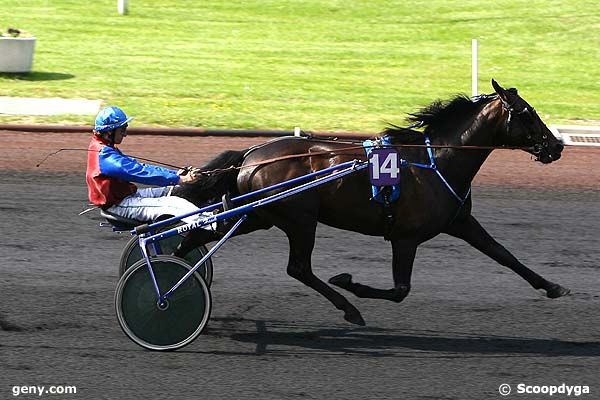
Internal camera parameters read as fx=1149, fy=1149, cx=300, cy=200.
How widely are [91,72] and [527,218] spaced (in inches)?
361

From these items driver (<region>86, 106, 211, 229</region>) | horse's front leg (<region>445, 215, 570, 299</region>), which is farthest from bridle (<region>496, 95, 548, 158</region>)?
driver (<region>86, 106, 211, 229</region>)

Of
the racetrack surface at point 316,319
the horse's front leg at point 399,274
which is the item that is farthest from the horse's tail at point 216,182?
the horse's front leg at point 399,274

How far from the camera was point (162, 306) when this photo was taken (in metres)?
6.85

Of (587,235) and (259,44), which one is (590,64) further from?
(587,235)

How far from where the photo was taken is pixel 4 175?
38.5ft

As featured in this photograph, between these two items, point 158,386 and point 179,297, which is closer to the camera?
point 158,386

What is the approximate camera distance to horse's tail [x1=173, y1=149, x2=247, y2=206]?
7367mm

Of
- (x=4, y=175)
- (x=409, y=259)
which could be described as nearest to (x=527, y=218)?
(x=409, y=259)

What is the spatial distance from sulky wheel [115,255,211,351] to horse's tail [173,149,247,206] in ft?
2.08

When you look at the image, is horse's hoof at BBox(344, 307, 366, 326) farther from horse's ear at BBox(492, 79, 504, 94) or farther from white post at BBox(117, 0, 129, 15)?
white post at BBox(117, 0, 129, 15)

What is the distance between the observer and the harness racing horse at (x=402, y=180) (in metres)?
7.11

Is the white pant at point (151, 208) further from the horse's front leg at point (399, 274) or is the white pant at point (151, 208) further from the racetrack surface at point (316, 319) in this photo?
the horse's front leg at point (399, 274)

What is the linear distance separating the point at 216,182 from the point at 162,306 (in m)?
0.95

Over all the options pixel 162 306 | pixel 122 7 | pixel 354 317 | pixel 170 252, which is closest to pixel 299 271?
pixel 354 317
